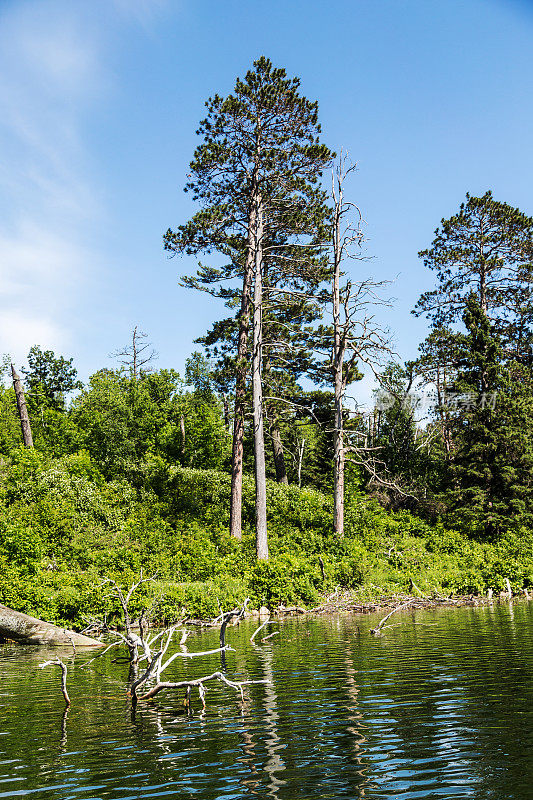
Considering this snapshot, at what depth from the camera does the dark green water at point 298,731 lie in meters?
5.45

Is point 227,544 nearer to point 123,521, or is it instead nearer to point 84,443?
point 123,521

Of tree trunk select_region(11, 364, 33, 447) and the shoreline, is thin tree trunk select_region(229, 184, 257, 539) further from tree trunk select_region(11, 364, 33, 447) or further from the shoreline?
tree trunk select_region(11, 364, 33, 447)

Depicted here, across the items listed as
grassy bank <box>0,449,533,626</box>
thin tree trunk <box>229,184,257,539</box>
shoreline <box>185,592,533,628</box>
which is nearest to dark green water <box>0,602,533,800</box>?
grassy bank <box>0,449,533,626</box>

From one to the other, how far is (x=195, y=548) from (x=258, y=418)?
565cm

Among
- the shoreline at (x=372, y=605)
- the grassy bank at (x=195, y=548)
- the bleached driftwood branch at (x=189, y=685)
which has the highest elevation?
the grassy bank at (x=195, y=548)

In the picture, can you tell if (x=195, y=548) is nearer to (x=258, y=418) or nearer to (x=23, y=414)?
(x=258, y=418)

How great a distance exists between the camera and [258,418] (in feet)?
85.5

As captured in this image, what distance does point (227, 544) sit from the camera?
26859 mm

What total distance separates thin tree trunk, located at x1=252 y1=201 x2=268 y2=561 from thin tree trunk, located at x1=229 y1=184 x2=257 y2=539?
0.49 metres

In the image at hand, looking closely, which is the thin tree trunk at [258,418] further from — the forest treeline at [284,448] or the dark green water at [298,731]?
the dark green water at [298,731]

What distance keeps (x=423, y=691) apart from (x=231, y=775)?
4.12 metres

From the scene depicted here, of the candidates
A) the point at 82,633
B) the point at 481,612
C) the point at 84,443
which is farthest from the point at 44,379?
the point at 481,612

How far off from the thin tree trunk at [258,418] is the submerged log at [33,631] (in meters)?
7.54

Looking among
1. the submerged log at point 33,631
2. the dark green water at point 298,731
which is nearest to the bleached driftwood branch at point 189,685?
the dark green water at point 298,731
